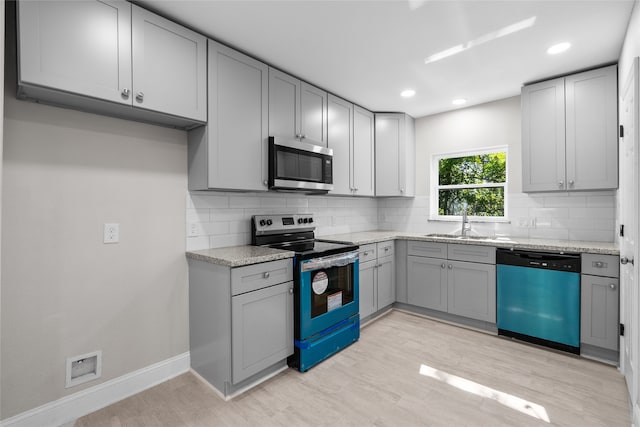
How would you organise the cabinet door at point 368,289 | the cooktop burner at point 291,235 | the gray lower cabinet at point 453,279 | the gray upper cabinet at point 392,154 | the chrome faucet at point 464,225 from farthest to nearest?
the gray upper cabinet at point 392,154, the chrome faucet at point 464,225, the cabinet door at point 368,289, the gray lower cabinet at point 453,279, the cooktop burner at point 291,235

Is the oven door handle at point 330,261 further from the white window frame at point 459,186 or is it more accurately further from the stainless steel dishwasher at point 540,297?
the white window frame at point 459,186

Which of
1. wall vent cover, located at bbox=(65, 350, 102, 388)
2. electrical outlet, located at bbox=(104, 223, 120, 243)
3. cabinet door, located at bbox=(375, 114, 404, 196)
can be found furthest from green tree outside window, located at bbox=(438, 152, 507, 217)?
wall vent cover, located at bbox=(65, 350, 102, 388)

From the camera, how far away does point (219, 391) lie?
2111 millimetres

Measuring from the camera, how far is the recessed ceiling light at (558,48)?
2344 mm

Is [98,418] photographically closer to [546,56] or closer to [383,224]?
[383,224]

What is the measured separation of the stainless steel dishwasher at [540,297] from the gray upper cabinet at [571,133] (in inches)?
28.6

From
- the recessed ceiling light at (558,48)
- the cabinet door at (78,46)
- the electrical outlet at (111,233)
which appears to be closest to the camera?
the cabinet door at (78,46)

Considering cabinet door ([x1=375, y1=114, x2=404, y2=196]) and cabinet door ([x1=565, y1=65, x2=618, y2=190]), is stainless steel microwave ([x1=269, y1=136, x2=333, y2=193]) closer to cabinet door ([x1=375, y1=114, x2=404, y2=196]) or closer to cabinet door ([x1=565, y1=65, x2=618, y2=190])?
cabinet door ([x1=375, y1=114, x2=404, y2=196])

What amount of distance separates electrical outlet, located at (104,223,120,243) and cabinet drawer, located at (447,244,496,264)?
298cm

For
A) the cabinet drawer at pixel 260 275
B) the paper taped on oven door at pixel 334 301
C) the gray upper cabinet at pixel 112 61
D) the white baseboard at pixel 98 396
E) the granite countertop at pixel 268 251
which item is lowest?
the white baseboard at pixel 98 396

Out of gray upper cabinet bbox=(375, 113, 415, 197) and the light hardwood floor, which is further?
gray upper cabinet bbox=(375, 113, 415, 197)

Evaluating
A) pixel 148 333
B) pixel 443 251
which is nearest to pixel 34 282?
pixel 148 333

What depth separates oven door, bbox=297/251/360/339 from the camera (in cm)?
238

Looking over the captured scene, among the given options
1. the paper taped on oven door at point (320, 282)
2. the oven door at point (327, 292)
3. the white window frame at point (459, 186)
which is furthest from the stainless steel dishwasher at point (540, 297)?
the paper taped on oven door at point (320, 282)
